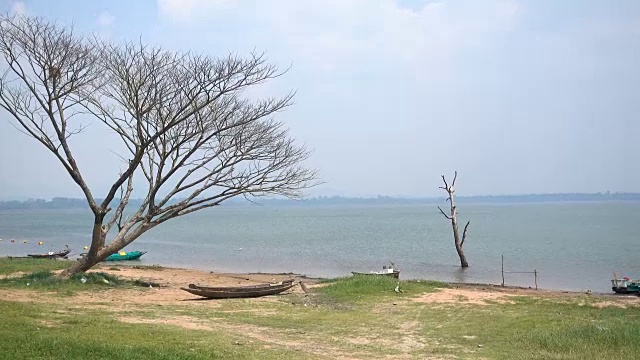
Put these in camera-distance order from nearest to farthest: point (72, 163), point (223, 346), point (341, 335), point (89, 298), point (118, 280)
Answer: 1. point (223, 346)
2. point (341, 335)
3. point (89, 298)
4. point (72, 163)
5. point (118, 280)

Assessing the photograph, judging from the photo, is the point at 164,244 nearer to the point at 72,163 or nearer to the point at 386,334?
the point at 72,163

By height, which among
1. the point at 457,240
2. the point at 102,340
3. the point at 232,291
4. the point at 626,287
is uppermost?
the point at 457,240

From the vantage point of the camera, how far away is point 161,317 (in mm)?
14102

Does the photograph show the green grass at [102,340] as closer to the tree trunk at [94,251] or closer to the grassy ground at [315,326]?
the grassy ground at [315,326]

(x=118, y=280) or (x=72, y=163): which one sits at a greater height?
(x=72, y=163)

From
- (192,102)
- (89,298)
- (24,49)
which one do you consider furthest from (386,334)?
(24,49)

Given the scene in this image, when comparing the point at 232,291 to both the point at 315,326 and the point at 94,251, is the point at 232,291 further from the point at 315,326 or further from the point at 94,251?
the point at 315,326

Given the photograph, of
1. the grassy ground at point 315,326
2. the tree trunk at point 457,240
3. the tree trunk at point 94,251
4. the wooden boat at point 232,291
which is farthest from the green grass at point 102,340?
the tree trunk at point 457,240

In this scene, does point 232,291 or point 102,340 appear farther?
point 232,291

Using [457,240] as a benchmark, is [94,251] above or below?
above

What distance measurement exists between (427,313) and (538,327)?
3280 millimetres

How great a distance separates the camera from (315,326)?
1366 cm

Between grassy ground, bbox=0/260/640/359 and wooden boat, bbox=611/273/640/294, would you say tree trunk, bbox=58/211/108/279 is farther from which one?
wooden boat, bbox=611/273/640/294

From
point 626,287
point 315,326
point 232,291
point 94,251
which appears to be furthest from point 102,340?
point 626,287
